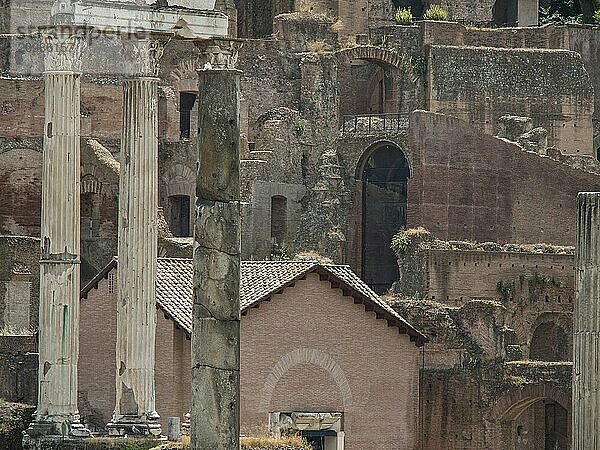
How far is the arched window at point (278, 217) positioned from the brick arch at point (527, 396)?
27.1 ft

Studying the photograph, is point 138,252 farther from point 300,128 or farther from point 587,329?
point 300,128

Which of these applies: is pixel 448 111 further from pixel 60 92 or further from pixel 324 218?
pixel 60 92

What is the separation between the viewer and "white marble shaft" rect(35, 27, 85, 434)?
163ft

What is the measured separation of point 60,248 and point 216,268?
14.6m

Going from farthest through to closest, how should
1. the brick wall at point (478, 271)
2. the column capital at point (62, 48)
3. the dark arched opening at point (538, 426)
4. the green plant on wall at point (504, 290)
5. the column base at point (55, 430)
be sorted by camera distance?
1. the green plant on wall at point (504, 290)
2. the brick wall at point (478, 271)
3. the dark arched opening at point (538, 426)
4. the column base at point (55, 430)
5. the column capital at point (62, 48)

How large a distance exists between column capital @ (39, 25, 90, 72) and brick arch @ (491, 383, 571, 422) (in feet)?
51.9

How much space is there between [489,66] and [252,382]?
17.7m

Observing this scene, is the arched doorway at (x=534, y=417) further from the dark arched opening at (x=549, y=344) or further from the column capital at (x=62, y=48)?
the column capital at (x=62, y=48)

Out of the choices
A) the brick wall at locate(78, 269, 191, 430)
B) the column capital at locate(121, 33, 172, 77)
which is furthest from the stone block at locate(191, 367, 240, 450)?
the brick wall at locate(78, 269, 191, 430)

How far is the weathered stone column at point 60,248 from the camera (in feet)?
163

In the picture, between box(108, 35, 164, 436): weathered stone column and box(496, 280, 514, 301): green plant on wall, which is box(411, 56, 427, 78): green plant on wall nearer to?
box(496, 280, 514, 301): green plant on wall

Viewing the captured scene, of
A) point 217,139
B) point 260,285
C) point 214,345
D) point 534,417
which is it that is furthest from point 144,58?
point 534,417

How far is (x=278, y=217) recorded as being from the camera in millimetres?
68562

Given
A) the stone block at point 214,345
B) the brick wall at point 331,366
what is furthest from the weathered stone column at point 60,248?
the stone block at point 214,345
